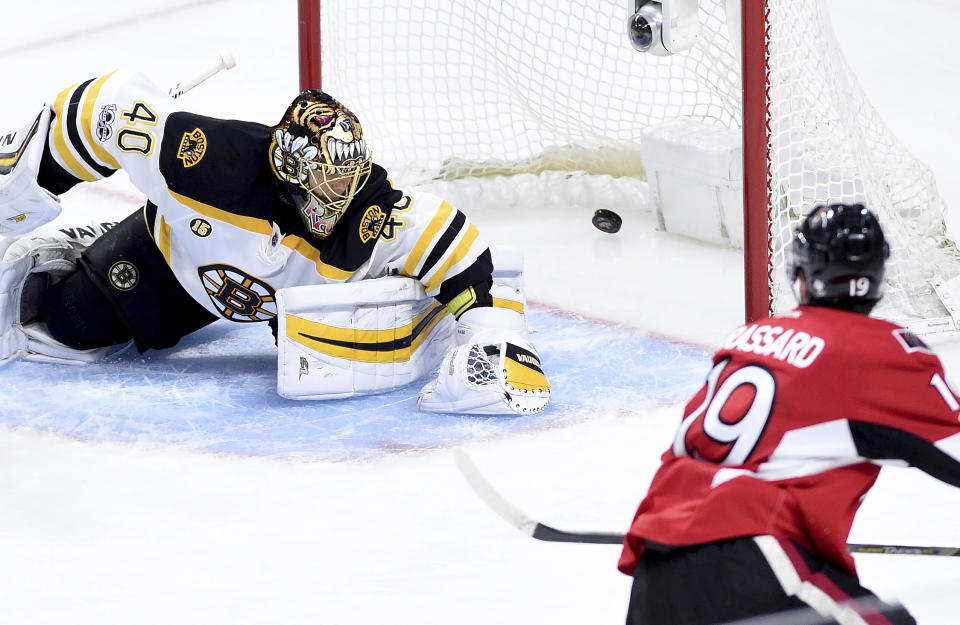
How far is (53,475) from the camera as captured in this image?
2979mm

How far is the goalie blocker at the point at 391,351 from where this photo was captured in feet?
10.8

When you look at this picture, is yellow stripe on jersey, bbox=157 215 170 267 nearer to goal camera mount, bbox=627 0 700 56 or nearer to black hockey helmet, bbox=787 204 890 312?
goal camera mount, bbox=627 0 700 56

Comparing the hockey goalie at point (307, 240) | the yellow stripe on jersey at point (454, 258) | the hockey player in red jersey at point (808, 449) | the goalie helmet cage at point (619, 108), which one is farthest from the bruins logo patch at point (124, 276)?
the hockey player in red jersey at point (808, 449)

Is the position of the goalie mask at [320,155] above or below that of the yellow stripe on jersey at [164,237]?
above

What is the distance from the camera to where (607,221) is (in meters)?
4.76

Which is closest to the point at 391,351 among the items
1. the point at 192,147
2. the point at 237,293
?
the point at 237,293

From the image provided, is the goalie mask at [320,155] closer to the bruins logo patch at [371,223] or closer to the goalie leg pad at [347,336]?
the bruins logo patch at [371,223]

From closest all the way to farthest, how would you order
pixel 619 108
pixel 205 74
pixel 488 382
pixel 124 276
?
pixel 488 382 → pixel 124 276 → pixel 205 74 → pixel 619 108

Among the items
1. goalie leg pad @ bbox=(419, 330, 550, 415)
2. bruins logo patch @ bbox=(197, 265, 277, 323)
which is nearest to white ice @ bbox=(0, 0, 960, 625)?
goalie leg pad @ bbox=(419, 330, 550, 415)

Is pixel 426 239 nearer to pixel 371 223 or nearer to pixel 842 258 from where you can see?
pixel 371 223

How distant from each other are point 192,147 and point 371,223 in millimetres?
455

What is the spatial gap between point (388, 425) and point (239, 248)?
0.56 meters

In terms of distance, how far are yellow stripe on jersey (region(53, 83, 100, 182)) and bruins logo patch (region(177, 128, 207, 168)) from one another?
34 centimetres

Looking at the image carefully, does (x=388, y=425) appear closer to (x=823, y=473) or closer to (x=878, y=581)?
(x=878, y=581)
